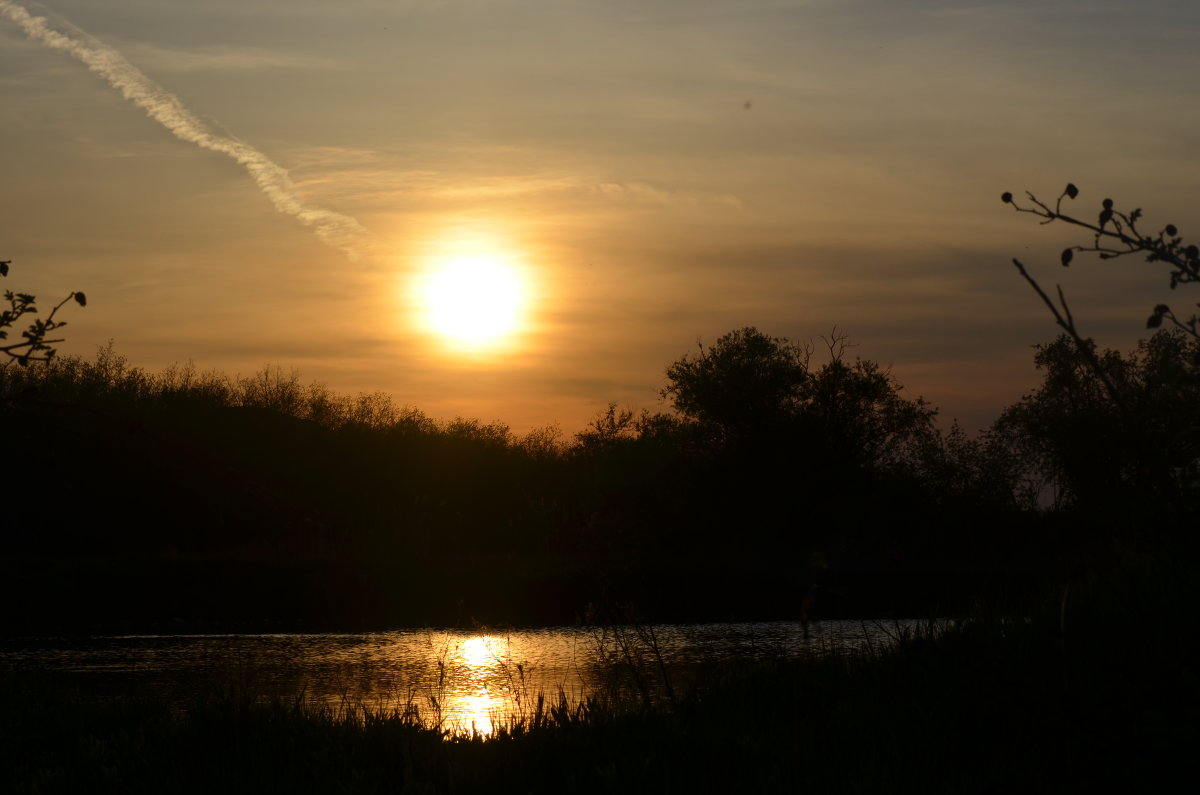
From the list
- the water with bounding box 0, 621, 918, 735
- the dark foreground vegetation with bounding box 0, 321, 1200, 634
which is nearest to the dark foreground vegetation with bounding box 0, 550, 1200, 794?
the water with bounding box 0, 621, 918, 735

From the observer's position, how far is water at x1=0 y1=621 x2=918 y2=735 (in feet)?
56.6

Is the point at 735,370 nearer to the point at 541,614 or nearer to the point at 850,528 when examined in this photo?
the point at 850,528

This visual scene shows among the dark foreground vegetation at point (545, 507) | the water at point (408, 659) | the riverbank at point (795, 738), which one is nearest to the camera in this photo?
the riverbank at point (795, 738)

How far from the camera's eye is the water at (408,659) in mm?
17250

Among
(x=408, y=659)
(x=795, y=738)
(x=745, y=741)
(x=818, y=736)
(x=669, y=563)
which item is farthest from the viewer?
(x=669, y=563)

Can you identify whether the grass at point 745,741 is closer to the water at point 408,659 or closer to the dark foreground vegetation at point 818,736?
the dark foreground vegetation at point 818,736

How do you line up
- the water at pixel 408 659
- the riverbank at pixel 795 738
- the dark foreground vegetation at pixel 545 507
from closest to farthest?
the riverbank at pixel 795 738, the water at pixel 408 659, the dark foreground vegetation at pixel 545 507

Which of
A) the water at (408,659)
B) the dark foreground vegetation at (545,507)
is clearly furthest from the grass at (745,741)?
the dark foreground vegetation at (545,507)

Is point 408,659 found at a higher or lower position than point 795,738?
lower

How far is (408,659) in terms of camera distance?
73.0 ft

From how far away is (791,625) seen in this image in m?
29.5

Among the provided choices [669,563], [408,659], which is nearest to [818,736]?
[408,659]

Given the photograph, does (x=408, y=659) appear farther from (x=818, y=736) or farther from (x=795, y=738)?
(x=795, y=738)

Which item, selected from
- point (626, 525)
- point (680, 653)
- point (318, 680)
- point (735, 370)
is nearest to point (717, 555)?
point (626, 525)
